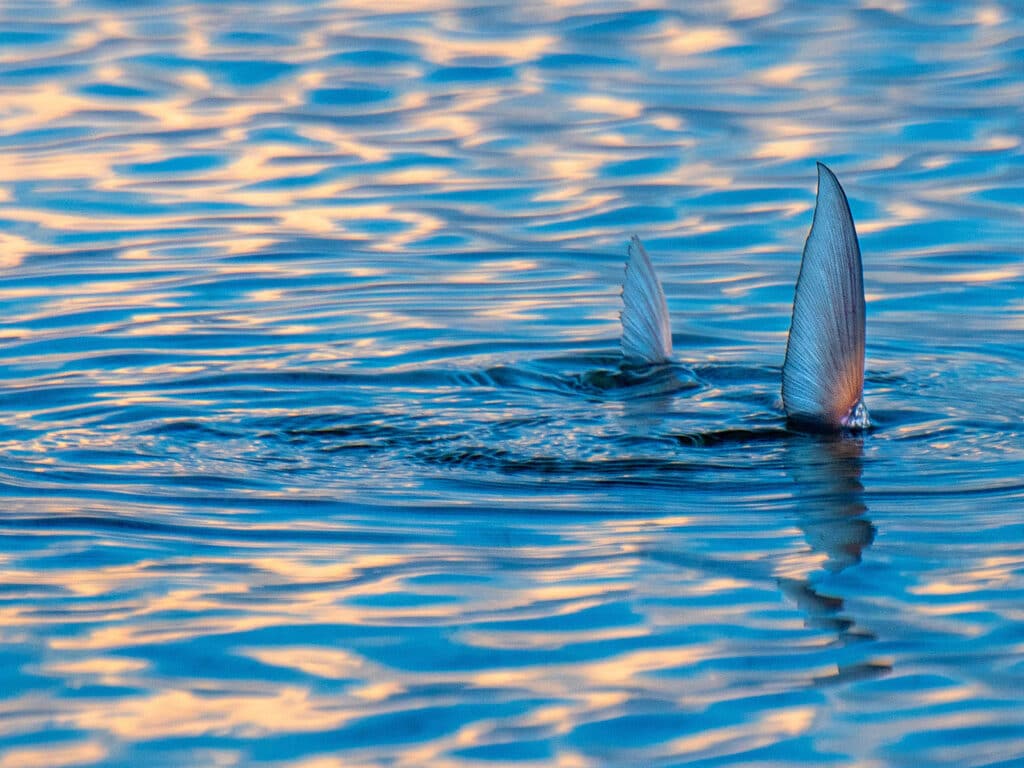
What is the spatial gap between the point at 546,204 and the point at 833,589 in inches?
195

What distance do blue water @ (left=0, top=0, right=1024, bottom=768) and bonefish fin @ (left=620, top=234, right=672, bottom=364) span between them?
10cm

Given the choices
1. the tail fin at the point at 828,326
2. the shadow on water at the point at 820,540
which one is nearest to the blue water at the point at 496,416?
the shadow on water at the point at 820,540

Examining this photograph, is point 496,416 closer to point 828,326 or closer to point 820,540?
point 828,326

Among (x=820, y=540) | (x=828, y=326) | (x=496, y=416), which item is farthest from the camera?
(x=496, y=416)

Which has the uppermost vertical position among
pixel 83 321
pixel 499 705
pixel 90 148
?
pixel 90 148

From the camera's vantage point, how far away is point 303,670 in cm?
369

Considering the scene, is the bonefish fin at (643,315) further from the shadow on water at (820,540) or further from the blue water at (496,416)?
the shadow on water at (820,540)

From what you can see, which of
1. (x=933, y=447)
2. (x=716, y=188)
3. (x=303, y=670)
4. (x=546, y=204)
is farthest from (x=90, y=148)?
(x=303, y=670)

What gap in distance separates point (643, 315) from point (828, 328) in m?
1.11

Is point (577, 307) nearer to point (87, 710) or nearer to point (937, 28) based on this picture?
point (87, 710)

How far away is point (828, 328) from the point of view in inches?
198

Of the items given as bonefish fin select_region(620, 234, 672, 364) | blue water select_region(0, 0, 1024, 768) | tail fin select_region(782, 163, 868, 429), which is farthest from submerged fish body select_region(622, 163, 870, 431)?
bonefish fin select_region(620, 234, 672, 364)

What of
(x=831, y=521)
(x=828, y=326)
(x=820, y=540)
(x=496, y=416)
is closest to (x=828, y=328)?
(x=828, y=326)

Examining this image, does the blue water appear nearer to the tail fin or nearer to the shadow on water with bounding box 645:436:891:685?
the shadow on water with bounding box 645:436:891:685
